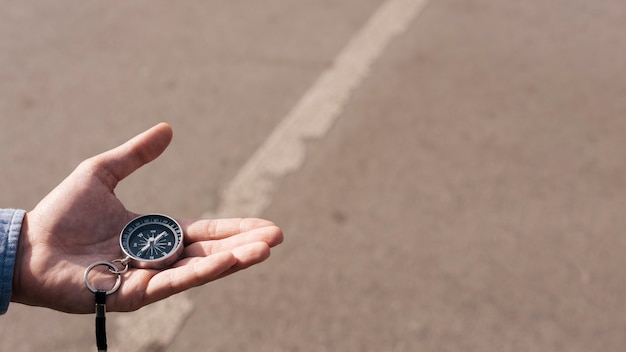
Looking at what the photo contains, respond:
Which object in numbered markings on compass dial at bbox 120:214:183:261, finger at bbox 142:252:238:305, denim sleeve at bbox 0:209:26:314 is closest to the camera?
finger at bbox 142:252:238:305

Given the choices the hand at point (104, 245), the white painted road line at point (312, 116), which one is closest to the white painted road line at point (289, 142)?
the white painted road line at point (312, 116)

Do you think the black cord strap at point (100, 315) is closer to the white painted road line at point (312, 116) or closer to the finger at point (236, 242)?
the finger at point (236, 242)

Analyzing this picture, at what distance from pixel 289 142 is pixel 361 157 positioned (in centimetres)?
56

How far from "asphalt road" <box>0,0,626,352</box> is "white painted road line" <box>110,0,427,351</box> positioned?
0.06ft

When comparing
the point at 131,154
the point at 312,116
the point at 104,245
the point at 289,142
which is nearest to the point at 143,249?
the point at 104,245

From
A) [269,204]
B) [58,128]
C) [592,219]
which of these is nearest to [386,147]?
[269,204]

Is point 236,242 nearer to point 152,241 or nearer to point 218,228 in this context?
point 218,228

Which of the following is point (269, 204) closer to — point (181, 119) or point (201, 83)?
point (181, 119)

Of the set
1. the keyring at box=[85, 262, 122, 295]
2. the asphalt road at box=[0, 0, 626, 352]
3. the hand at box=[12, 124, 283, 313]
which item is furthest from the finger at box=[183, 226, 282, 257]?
the asphalt road at box=[0, 0, 626, 352]

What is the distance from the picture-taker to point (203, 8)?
21.2 ft

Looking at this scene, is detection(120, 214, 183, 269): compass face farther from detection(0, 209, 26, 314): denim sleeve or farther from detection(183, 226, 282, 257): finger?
detection(0, 209, 26, 314): denim sleeve

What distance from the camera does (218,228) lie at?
3244mm

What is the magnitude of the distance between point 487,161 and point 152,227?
254 cm

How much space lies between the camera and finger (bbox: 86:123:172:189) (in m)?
3.34
